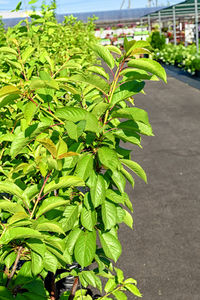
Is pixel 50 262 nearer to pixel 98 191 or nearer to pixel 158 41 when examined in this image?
pixel 98 191

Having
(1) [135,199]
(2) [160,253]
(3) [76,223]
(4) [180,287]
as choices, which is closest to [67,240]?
(3) [76,223]

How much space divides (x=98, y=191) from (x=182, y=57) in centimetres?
1800

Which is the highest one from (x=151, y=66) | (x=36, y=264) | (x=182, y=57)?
(x=151, y=66)

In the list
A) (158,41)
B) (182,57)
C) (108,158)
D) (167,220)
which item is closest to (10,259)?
(108,158)

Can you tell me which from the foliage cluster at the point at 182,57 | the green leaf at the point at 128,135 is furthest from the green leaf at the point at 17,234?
the foliage cluster at the point at 182,57

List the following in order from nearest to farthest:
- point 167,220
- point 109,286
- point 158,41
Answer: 1. point 109,286
2. point 167,220
3. point 158,41

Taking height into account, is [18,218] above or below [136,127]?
below

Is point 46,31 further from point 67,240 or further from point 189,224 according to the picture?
point 189,224

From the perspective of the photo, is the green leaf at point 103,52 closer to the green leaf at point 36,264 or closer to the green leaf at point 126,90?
the green leaf at point 126,90

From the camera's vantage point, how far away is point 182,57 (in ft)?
59.3

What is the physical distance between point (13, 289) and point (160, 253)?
280 centimetres

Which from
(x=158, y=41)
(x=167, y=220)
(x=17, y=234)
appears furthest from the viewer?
(x=158, y=41)

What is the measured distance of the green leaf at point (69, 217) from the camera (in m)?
1.56

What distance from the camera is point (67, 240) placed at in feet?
5.21
